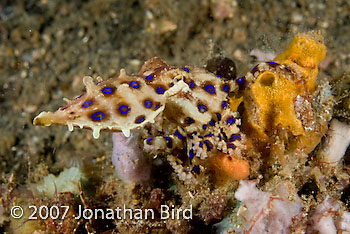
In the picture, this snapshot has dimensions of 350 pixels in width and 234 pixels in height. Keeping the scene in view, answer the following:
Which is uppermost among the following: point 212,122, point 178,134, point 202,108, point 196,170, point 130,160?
point 202,108

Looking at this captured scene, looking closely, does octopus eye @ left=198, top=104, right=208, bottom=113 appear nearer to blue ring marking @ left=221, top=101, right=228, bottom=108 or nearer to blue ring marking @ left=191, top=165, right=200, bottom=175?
blue ring marking @ left=221, top=101, right=228, bottom=108

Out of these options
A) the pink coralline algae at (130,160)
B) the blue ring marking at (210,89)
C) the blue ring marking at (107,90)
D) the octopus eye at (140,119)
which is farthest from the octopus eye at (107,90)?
the blue ring marking at (210,89)

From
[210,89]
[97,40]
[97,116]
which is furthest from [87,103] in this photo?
[97,40]

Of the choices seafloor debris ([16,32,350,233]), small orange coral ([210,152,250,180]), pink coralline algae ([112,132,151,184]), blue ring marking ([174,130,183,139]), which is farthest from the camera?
pink coralline algae ([112,132,151,184])

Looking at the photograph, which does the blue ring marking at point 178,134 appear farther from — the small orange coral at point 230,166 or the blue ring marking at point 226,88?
the blue ring marking at point 226,88

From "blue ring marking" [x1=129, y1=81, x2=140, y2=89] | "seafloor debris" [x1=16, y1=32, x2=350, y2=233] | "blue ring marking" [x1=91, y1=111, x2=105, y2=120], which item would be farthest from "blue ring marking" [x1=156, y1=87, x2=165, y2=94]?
"blue ring marking" [x1=91, y1=111, x2=105, y2=120]

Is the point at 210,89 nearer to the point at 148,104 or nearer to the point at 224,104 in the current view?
the point at 224,104

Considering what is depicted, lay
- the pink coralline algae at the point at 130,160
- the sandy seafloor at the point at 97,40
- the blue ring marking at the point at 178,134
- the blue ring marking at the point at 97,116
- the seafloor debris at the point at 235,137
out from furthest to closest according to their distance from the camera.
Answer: the sandy seafloor at the point at 97,40 < the pink coralline algae at the point at 130,160 < the blue ring marking at the point at 178,134 < the seafloor debris at the point at 235,137 < the blue ring marking at the point at 97,116

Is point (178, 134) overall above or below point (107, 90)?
below

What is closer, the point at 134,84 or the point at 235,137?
the point at 134,84
